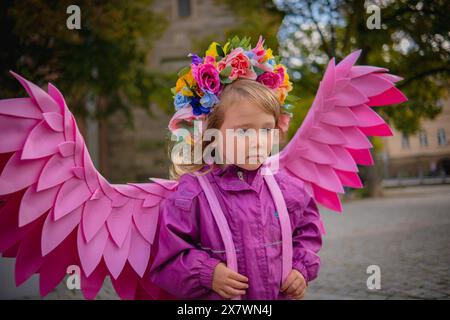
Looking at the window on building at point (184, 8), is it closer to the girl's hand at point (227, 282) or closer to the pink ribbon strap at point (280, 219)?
the pink ribbon strap at point (280, 219)

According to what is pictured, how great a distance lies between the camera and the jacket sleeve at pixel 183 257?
61.3 inches

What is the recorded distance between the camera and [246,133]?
1.62 meters

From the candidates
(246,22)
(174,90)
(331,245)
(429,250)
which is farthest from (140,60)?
(174,90)

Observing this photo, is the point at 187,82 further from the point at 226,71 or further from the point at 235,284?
the point at 235,284

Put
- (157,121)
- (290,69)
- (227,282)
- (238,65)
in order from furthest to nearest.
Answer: (157,121) < (290,69) < (238,65) < (227,282)

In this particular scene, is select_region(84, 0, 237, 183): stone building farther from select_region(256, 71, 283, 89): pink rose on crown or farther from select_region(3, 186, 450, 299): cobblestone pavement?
select_region(256, 71, 283, 89): pink rose on crown

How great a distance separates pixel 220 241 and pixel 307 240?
431mm

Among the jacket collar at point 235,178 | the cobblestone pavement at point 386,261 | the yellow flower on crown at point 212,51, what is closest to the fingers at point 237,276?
the jacket collar at point 235,178

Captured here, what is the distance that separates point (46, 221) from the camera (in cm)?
156

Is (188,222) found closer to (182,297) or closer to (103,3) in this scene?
(182,297)

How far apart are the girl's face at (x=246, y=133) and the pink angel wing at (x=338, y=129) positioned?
400mm

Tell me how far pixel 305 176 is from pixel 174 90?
83 cm

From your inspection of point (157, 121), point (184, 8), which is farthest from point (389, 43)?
point (184, 8)

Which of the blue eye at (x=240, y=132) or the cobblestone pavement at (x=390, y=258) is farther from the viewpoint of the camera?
the cobblestone pavement at (x=390, y=258)
